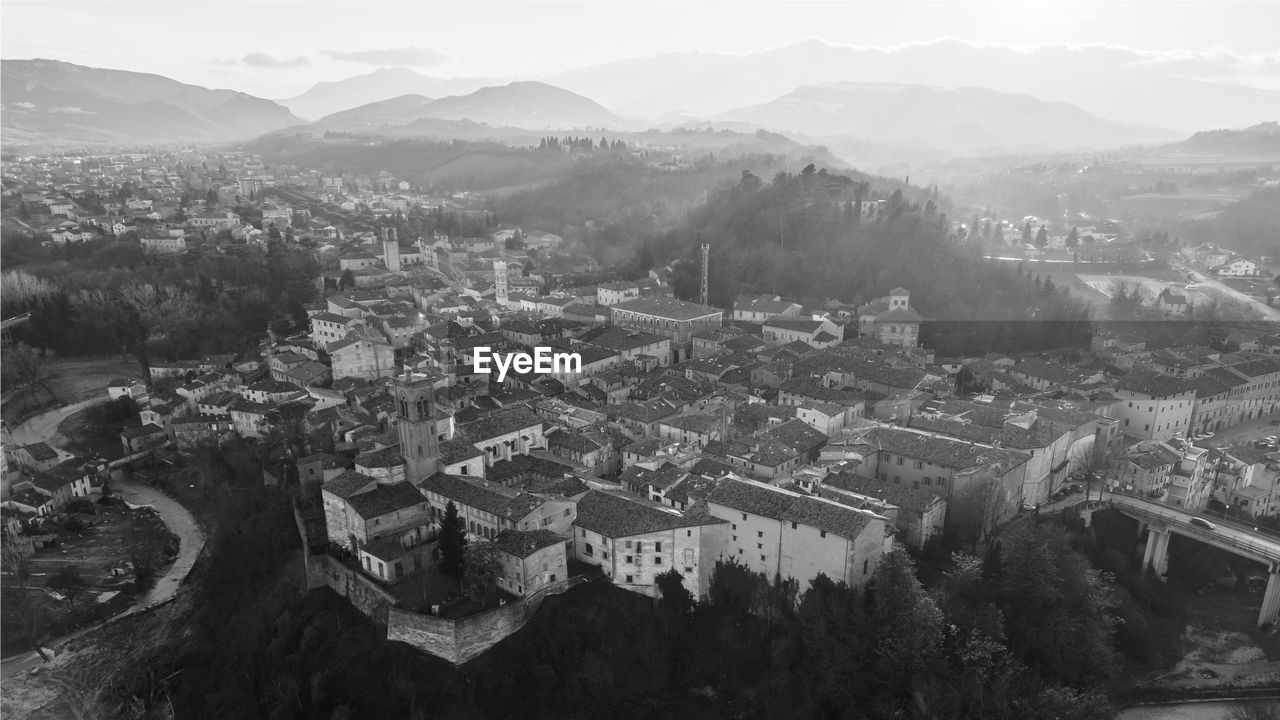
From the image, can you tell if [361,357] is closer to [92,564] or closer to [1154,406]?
[92,564]

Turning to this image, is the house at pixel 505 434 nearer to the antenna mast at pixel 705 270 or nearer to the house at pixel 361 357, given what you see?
the house at pixel 361 357

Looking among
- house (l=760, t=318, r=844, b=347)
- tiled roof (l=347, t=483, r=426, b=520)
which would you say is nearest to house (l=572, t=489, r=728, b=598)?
tiled roof (l=347, t=483, r=426, b=520)

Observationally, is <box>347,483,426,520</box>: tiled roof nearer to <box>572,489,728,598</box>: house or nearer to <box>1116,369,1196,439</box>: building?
<box>572,489,728,598</box>: house

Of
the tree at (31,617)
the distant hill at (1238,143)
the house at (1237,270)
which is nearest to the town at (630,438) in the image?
the tree at (31,617)

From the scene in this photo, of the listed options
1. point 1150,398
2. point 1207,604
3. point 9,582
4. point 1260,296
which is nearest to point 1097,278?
point 1260,296

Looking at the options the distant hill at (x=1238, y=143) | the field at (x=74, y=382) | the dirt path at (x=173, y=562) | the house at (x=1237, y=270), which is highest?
the distant hill at (x=1238, y=143)
